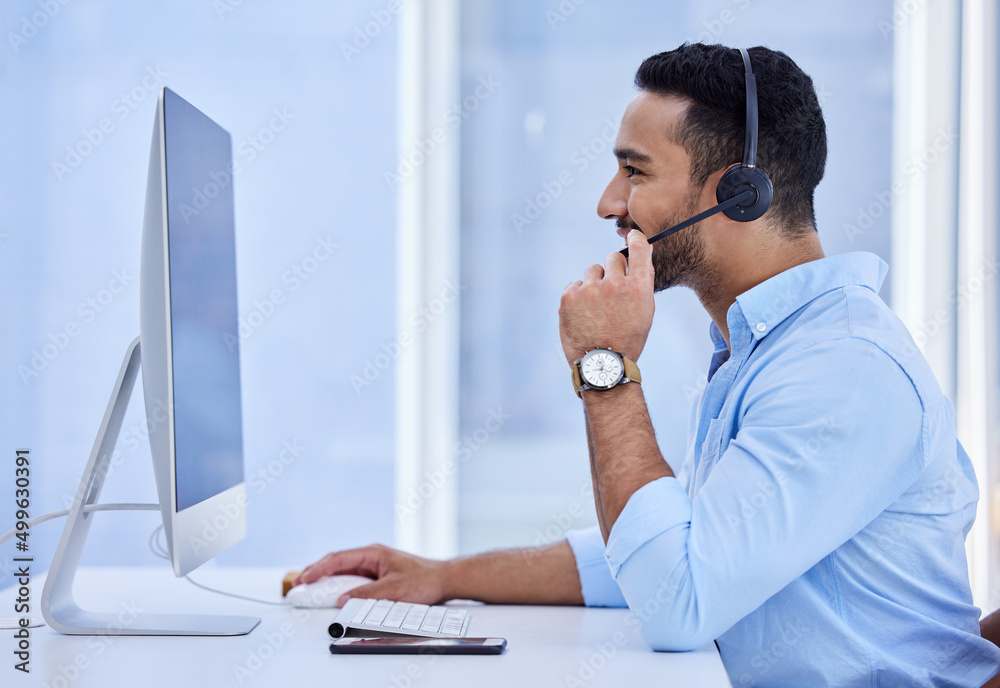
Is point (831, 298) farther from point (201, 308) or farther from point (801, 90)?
point (201, 308)

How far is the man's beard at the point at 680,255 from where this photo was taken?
3.76ft

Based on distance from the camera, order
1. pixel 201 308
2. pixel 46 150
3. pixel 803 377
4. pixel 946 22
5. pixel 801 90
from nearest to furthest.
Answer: pixel 803 377
pixel 201 308
pixel 801 90
pixel 46 150
pixel 946 22

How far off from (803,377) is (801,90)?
0.51 metres

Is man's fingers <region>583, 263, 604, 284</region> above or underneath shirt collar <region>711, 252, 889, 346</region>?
above

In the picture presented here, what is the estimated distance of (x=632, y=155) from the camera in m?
1.17

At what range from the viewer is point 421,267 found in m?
2.19

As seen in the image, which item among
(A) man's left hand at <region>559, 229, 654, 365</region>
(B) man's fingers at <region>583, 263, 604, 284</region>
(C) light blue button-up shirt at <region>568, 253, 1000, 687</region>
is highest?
(B) man's fingers at <region>583, 263, 604, 284</region>

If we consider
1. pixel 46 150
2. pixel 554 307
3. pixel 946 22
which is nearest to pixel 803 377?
pixel 554 307
